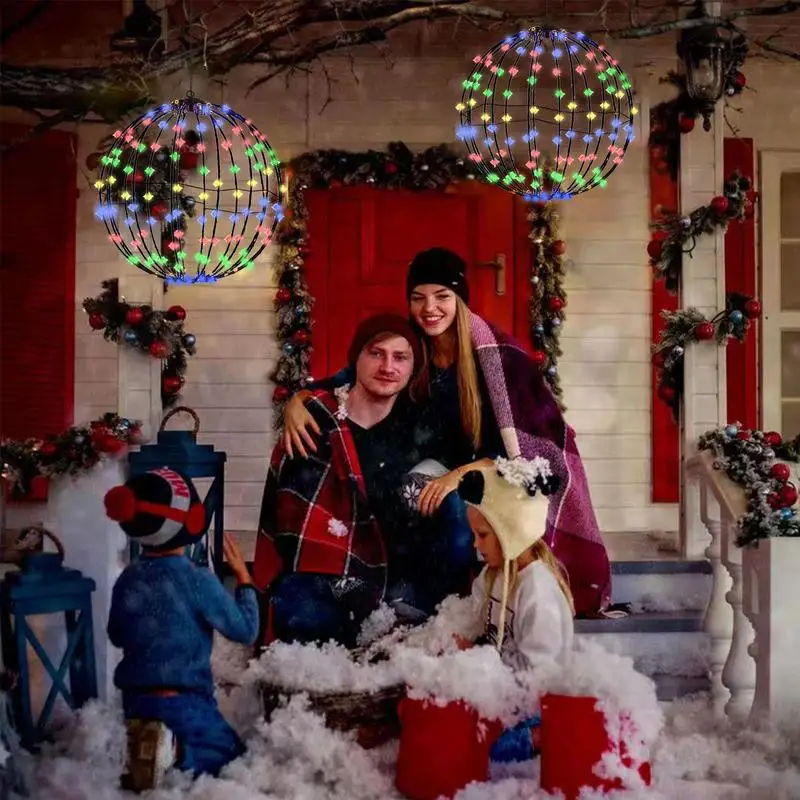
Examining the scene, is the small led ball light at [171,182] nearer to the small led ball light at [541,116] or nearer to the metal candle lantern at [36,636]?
the small led ball light at [541,116]

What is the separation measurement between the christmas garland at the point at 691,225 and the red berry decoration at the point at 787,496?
0.92 meters

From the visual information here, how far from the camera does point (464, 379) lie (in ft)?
10.9

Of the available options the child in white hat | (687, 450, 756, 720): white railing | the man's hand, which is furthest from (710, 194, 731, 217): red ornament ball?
the man's hand

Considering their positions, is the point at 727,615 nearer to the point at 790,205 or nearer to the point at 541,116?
the point at 790,205

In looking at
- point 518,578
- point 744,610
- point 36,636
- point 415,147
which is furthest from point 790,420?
point 36,636

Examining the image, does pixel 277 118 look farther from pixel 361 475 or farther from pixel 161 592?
pixel 161 592

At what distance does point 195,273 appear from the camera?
3838 millimetres

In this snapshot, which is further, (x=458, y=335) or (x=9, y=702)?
(x=458, y=335)

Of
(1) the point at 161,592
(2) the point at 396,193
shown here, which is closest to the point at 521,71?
(2) the point at 396,193

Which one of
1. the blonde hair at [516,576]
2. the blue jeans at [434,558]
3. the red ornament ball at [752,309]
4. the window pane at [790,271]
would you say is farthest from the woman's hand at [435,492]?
the window pane at [790,271]

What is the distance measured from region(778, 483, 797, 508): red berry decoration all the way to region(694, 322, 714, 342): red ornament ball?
27.4 inches

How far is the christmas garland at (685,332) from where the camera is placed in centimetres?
380

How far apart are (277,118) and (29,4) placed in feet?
3.49

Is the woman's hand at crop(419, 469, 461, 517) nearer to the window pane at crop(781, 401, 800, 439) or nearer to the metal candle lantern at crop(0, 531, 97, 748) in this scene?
the metal candle lantern at crop(0, 531, 97, 748)
